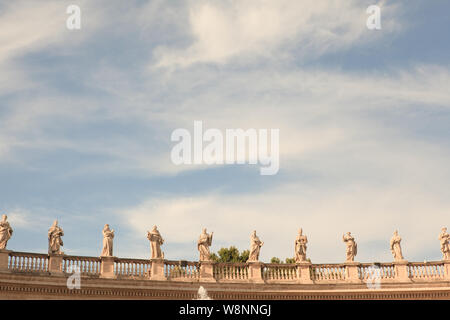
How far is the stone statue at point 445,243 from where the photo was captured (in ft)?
136

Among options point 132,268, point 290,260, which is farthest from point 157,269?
point 290,260

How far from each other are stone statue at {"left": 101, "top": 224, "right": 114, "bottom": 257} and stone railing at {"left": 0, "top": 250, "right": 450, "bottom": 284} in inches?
15.3

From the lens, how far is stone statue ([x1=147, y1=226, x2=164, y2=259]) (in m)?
39.6

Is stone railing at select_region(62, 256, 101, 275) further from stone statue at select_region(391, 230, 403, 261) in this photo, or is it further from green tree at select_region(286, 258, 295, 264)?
green tree at select_region(286, 258, 295, 264)

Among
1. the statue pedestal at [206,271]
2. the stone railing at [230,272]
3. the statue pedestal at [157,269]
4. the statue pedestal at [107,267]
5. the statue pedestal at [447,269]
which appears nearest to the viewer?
the statue pedestal at [107,267]

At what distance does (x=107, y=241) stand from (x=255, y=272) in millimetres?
9616

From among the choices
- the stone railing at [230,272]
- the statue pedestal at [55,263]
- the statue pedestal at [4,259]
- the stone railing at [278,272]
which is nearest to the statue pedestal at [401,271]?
the stone railing at [278,272]

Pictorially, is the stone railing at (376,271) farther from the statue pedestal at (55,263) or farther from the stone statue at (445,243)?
the statue pedestal at (55,263)

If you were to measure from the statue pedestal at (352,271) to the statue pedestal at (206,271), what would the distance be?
8766mm

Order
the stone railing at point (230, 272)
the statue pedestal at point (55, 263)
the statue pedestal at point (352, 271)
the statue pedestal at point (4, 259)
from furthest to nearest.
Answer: the statue pedestal at point (352, 271) < the stone railing at point (230, 272) < the statue pedestal at point (55, 263) < the statue pedestal at point (4, 259)
